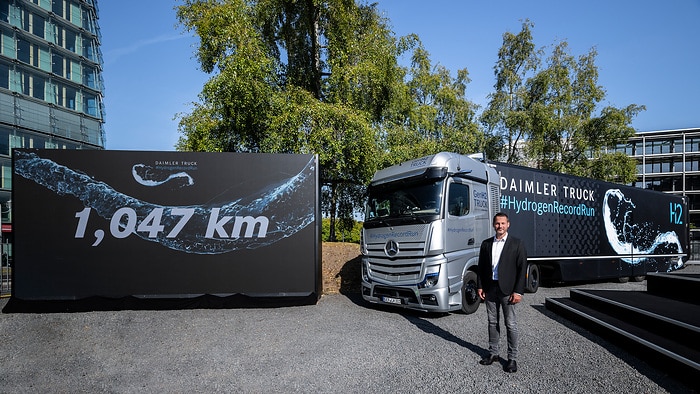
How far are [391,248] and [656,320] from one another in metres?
4.36

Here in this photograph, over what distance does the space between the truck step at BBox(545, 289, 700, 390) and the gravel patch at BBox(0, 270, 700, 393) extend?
171mm

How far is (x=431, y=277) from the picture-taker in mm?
7734

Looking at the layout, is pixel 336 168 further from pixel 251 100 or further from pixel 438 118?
pixel 438 118

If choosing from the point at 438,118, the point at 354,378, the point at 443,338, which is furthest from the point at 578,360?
the point at 438,118

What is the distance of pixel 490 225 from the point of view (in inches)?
354

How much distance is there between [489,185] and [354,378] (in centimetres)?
570

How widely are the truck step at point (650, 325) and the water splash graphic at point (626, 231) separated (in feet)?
13.8

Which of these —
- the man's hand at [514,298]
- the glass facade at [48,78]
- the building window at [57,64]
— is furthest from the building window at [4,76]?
the man's hand at [514,298]

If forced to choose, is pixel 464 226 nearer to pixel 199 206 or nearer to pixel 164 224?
pixel 199 206

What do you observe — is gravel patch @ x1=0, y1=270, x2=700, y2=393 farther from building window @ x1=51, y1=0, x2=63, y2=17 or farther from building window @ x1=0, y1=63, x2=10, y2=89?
building window @ x1=51, y1=0, x2=63, y2=17

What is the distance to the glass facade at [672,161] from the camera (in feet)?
234

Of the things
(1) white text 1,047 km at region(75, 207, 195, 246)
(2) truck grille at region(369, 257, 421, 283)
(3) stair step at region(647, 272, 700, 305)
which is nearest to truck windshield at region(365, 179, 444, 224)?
(2) truck grille at region(369, 257, 421, 283)

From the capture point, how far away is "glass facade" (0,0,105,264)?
3547cm

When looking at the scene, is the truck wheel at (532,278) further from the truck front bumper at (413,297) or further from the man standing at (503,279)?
the man standing at (503,279)
